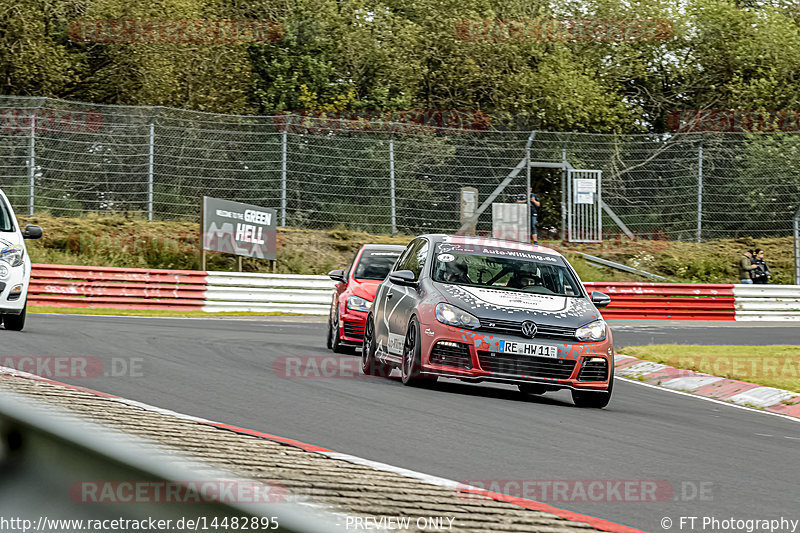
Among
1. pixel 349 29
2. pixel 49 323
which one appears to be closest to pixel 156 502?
pixel 49 323

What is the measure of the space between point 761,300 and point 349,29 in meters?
19.0

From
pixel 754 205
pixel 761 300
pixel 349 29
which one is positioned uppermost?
pixel 349 29

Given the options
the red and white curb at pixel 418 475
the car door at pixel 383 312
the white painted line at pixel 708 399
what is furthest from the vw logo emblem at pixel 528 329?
the red and white curb at pixel 418 475

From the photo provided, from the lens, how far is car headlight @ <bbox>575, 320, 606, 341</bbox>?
10469 millimetres

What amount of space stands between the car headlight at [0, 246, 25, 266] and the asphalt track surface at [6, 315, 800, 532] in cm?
91

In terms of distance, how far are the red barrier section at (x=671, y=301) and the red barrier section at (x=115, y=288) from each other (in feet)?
35.1

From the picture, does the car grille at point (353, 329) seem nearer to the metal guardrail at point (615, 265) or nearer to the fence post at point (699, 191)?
the fence post at point (699, 191)

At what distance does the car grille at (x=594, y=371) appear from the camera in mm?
10414

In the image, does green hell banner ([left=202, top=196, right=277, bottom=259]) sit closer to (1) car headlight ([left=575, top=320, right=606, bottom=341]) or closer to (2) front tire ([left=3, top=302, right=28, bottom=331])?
(2) front tire ([left=3, top=302, right=28, bottom=331])

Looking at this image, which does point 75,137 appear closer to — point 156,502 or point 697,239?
point 697,239

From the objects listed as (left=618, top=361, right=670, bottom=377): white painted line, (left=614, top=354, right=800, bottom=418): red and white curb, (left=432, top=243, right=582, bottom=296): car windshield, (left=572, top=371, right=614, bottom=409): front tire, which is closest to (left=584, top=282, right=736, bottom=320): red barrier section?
(left=614, top=354, right=800, bottom=418): red and white curb

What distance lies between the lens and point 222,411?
833 centimetres

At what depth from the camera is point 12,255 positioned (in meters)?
14.2

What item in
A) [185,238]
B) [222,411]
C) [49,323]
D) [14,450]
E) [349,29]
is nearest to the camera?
[14,450]
